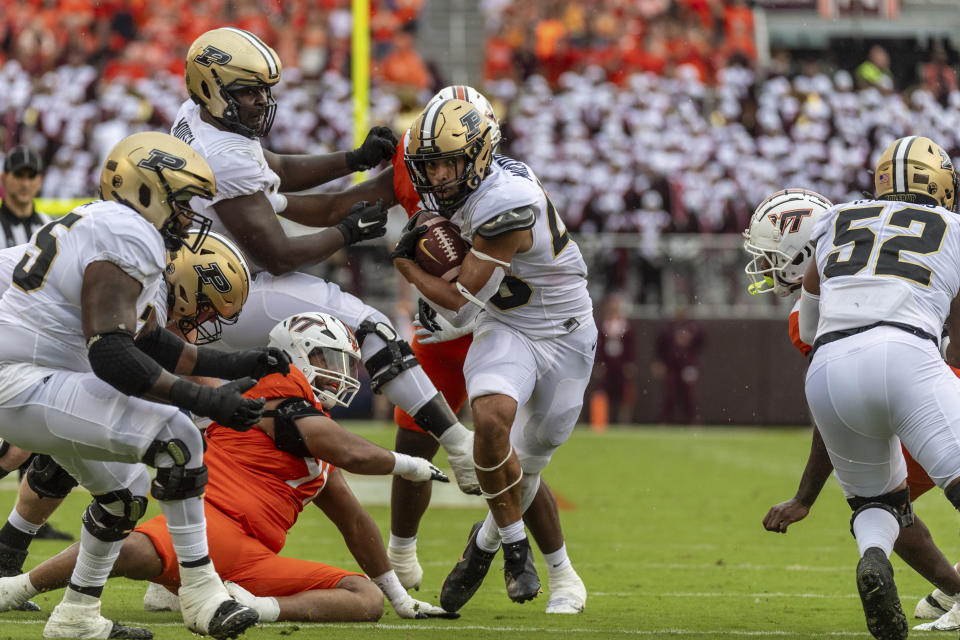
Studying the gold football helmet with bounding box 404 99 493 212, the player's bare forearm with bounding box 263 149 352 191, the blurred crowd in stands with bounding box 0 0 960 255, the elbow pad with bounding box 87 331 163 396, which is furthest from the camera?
the blurred crowd in stands with bounding box 0 0 960 255

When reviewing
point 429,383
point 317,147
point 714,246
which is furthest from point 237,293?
point 714,246

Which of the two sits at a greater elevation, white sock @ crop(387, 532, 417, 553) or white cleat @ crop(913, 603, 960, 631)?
white cleat @ crop(913, 603, 960, 631)

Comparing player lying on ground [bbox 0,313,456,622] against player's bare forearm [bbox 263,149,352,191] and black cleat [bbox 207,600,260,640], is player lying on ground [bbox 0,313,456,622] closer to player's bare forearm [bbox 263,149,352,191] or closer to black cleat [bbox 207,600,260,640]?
black cleat [bbox 207,600,260,640]

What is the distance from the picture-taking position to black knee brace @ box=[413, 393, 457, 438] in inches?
211

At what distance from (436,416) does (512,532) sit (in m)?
0.58

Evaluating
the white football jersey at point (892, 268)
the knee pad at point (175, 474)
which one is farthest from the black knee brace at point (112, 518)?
the white football jersey at point (892, 268)

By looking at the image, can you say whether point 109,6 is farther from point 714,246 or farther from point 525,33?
point 714,246

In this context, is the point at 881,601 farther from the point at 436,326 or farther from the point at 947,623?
the point at 436,326

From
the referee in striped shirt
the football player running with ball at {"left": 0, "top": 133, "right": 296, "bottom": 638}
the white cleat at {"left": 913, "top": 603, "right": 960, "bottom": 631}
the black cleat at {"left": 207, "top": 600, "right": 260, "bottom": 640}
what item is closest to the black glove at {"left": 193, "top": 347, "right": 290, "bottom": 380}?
the football player running with ball at {"left": 0, "top": 133, "right": 296, "bottom": 638}

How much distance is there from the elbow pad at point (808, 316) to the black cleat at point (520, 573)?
134cm

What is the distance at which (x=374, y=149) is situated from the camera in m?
5.80

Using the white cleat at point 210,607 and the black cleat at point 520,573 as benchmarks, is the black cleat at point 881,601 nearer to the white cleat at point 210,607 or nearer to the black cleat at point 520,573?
the black cleat at point 520,573

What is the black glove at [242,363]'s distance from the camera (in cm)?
430

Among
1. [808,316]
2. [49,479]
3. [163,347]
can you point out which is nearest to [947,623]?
[808,316]
